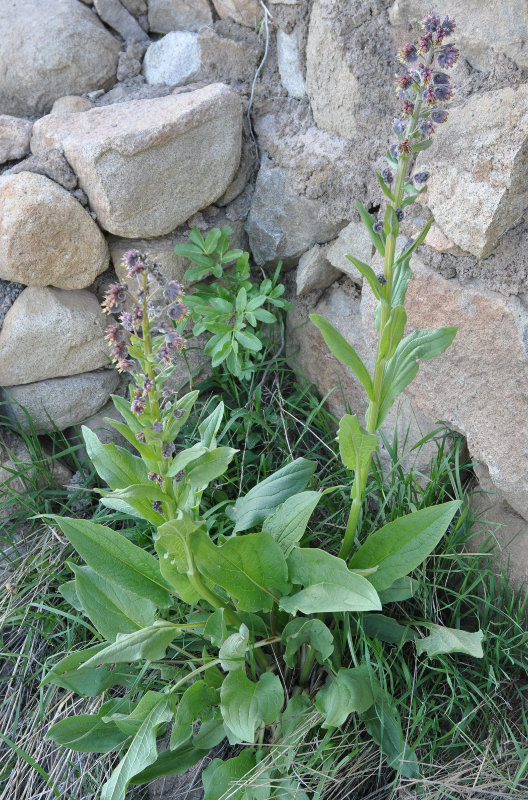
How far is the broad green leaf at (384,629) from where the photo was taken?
2111 millimetres

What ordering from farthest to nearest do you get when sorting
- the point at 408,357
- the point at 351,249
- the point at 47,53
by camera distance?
the point at 47,53 < the point at 351,249 < the point at 408,357

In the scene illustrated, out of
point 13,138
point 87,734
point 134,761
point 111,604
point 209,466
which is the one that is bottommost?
point 87,734

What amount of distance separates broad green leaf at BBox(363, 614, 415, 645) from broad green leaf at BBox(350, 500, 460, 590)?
0.71 feet

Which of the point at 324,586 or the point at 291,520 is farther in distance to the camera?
the point at 291,520

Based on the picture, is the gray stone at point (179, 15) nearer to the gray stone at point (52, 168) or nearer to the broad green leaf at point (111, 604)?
the gray stone at point (52, 168)

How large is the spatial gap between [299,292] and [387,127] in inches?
27.5

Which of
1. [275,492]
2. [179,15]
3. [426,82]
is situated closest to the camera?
[426,82]

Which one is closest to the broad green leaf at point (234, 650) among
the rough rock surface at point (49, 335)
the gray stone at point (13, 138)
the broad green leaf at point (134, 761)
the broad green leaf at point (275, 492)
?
the broad green leaf at point (134, 761)

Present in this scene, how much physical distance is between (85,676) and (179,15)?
2.46 metres

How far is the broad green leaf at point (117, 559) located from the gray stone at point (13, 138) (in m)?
1.42

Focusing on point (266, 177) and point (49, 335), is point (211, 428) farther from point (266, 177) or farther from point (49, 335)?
point (266, 177)

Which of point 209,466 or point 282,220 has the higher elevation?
point 282,220

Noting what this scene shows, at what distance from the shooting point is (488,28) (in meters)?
2.04

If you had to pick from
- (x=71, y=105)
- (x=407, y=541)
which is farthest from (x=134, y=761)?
(x=71, y=105)
